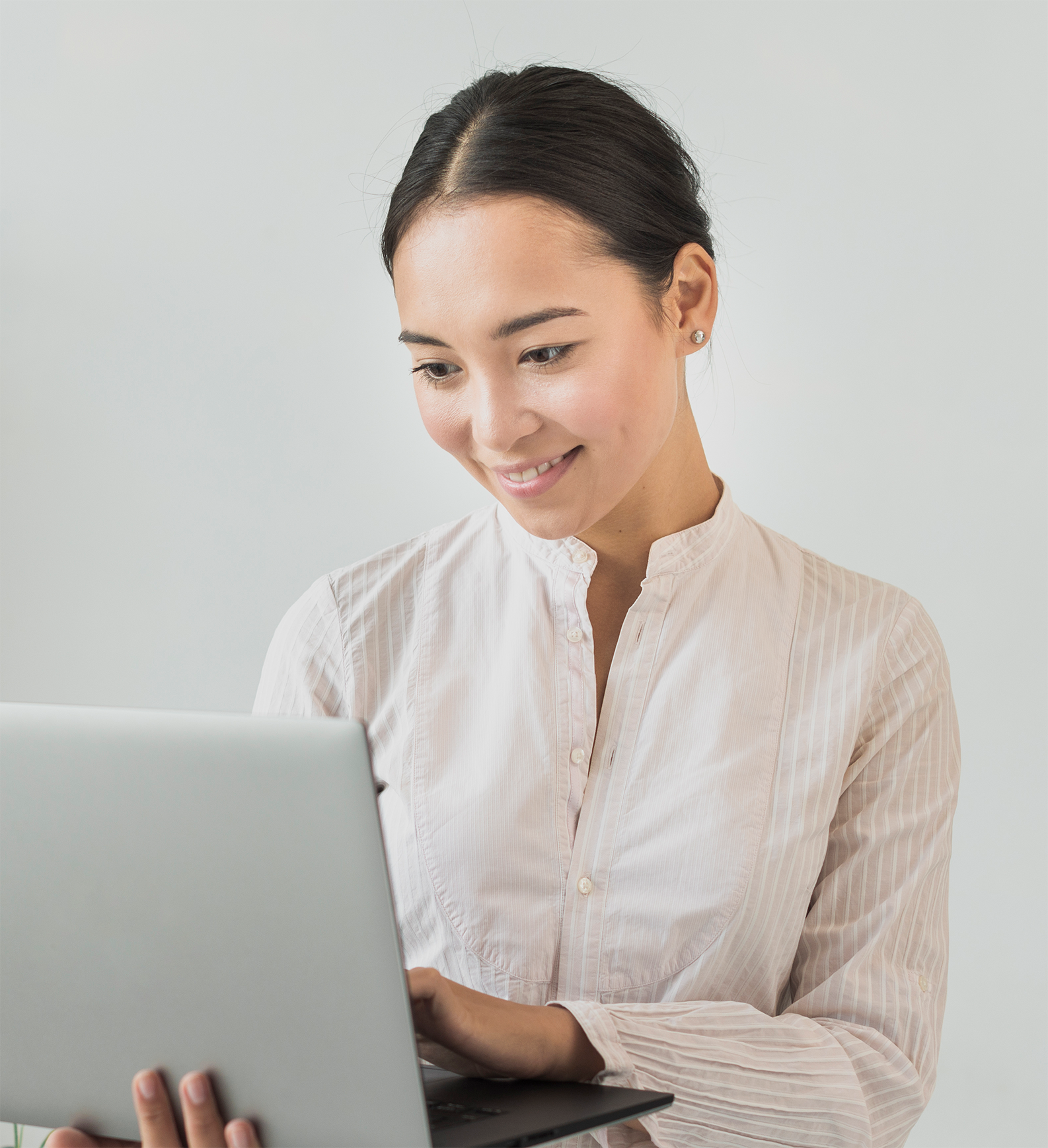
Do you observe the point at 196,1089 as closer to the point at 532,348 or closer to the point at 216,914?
the point at 216,914

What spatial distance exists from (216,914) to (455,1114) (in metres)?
0.25

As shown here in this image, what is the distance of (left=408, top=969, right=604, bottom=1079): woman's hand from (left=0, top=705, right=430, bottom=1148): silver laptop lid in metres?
0.14

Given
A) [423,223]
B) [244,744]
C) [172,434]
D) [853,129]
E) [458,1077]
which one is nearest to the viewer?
[244,744]

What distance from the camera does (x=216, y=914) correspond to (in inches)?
24.9

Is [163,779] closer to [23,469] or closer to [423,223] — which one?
[423,223]

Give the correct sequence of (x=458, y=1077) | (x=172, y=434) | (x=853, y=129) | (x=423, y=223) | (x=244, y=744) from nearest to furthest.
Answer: (x=244, y=744) → (x=458, y=1077) → (x=423, y=223) → (x=853, y=129) → (x=172, y=434)

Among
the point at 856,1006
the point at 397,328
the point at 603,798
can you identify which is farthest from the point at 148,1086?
the point at 397,328

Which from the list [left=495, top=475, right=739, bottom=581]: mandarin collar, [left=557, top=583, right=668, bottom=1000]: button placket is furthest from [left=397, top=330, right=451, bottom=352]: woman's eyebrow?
[left=557, top=583, right=668, bottom=1000]: button placket

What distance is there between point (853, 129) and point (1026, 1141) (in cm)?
172

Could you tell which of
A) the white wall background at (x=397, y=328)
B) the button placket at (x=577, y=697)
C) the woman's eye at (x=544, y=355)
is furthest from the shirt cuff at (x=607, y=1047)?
the white wall background at (x=397, y=328)

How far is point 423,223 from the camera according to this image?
39.2 inches

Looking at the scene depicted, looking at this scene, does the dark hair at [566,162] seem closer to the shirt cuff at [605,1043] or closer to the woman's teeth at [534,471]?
the woman's teeth at [534,471]

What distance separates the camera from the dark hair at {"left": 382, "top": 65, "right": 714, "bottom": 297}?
3.19 feet

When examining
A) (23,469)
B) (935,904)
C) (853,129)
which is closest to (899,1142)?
(935,904)
